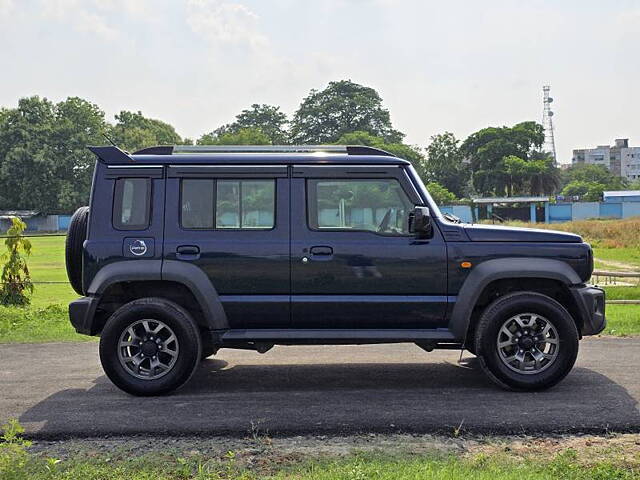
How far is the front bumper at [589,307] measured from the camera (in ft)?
22.0

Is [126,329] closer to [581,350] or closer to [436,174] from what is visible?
[581,350]

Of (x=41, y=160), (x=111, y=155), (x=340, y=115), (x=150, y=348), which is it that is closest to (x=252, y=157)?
(x=111, y=155)

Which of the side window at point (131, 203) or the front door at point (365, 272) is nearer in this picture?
the front door at point (365, 272)

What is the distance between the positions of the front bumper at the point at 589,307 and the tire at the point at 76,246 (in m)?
4.70

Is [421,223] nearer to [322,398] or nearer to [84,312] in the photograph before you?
[322,398]

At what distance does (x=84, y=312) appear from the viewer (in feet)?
21.9

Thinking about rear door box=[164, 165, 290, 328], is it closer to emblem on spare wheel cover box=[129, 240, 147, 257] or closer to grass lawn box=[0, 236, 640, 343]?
emblem on spare wheel cover box=[129, 240, 147, 257]

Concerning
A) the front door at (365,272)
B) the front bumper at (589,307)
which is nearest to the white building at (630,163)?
the front bumper at (589,307)

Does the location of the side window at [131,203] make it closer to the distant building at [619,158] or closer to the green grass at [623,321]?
the green grass at [623,321]

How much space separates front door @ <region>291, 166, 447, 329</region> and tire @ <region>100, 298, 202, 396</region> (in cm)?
103

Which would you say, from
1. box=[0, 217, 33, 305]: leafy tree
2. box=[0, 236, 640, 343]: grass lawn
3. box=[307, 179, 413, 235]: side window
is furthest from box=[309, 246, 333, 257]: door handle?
box=[0, 217, 33, 305]: leafy tree

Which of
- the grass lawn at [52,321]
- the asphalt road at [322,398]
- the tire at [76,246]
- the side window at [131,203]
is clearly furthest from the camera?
the grass lawn at [52,321]

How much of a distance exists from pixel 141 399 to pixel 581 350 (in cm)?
512

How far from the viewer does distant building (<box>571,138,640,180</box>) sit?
181 metres
